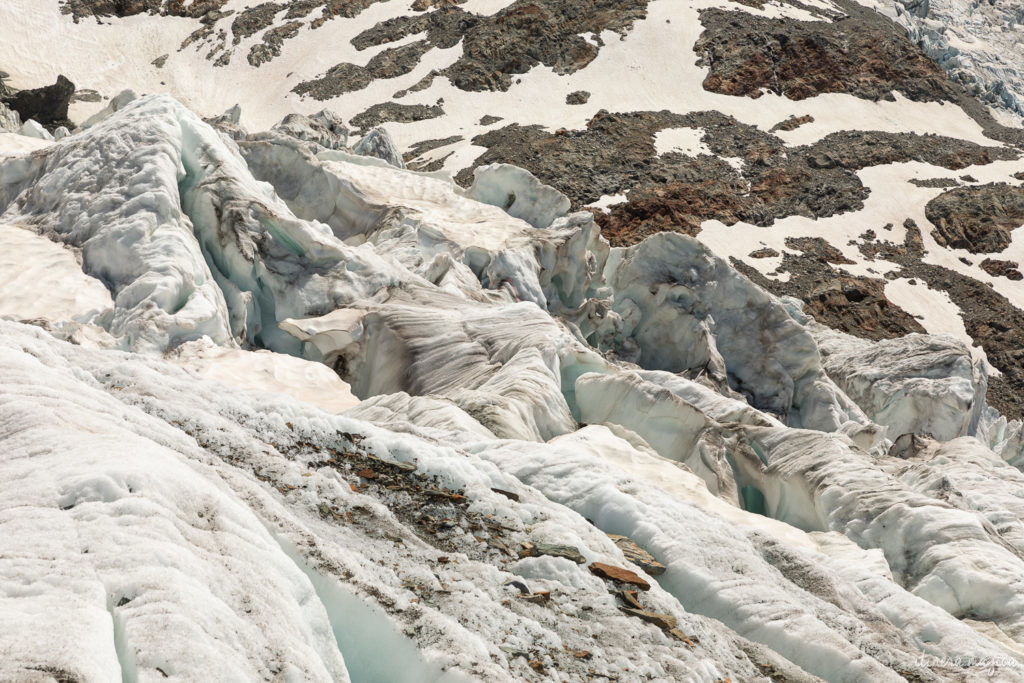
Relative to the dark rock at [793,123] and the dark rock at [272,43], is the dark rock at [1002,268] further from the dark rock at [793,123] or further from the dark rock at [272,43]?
the dark rock at [272,43]

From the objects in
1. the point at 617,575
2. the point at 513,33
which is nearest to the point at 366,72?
the point at 513,33

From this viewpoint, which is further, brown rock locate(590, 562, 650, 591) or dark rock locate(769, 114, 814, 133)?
dark rock locate(769, 114, 814, 133)

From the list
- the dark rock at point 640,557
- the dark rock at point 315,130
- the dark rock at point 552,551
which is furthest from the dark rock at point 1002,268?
the dark rock at point 552,551

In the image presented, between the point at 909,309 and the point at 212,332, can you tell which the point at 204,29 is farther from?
the point at 212,332

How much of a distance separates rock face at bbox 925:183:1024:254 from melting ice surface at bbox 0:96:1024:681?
41804 millimetres

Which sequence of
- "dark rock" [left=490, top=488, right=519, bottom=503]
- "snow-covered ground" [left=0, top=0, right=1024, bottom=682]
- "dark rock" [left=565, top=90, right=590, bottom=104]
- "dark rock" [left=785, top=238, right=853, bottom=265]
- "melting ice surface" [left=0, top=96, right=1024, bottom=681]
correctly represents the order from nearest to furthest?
"melting ice surface" [left=0, top=96, right=1024, bottom=681]
"snow-covered ground" [left=0, top=0, right=1024, bottom=682]
"dark rock" [left=490, top=488, right=519, bottom=503]
"dark rock" [left=785, top=238, right=853, bottom=265]
"dark rock" [left=565, top=90, right=590, bottom=104]

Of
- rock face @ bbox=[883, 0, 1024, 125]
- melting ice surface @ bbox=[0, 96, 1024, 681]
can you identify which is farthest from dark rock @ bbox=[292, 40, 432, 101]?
melting ice surface @ bbox=[0, 96, 1024, 681]

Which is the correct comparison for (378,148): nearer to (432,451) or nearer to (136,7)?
(432,451)

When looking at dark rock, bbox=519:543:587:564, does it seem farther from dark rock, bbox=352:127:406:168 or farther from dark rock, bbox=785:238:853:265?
dark rock, bbox=785:238:853:265

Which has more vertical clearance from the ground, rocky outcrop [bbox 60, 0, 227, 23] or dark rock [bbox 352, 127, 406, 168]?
rocky outcrop [bbox 60, 0, 227, 23]

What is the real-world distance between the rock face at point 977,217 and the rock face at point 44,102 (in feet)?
177

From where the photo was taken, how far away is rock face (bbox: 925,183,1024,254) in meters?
51.3

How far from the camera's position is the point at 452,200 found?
23734 millimetres

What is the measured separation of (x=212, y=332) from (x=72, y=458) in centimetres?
752
